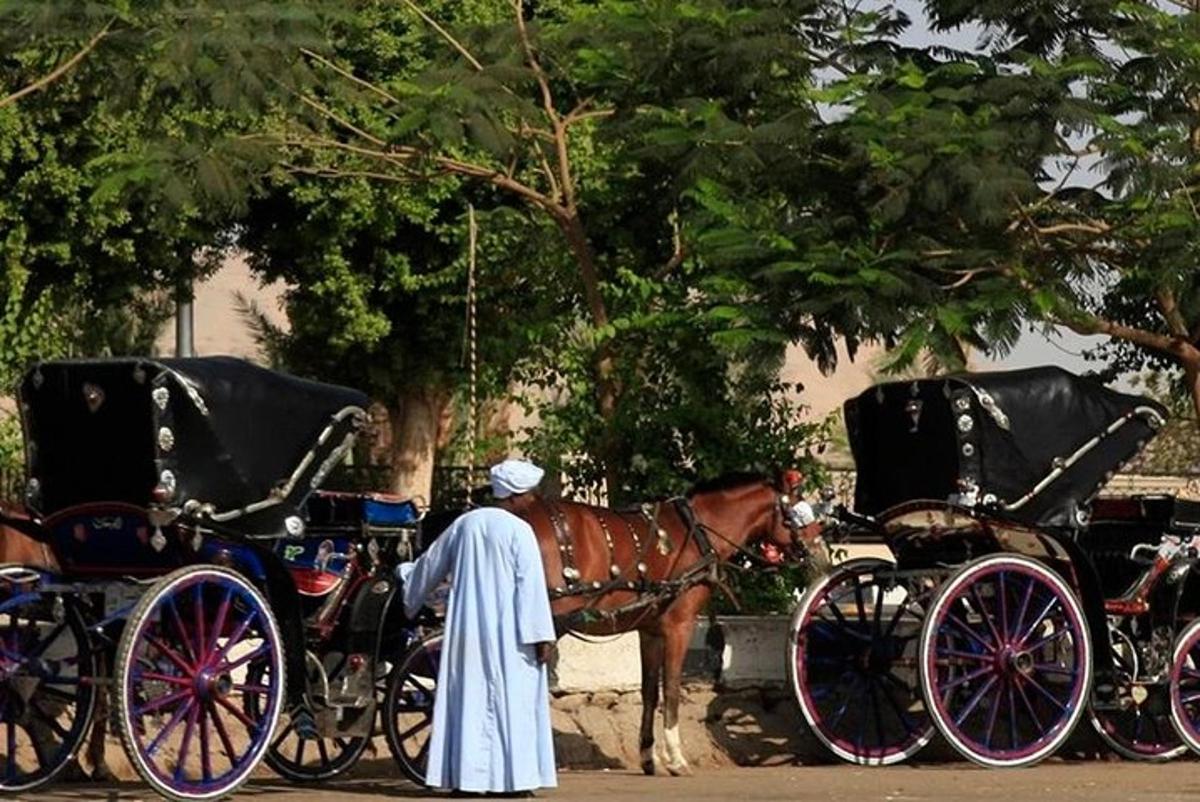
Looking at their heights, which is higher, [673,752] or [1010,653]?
[1010,653]

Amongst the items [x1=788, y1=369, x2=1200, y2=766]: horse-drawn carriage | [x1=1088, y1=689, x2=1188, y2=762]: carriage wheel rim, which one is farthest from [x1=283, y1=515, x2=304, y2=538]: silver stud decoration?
[x1=1088, y1=689, x2=1188, y2=762]: carriage wheel rim

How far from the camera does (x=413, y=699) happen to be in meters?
13.7

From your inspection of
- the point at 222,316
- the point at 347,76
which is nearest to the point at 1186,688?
the point at 347,76

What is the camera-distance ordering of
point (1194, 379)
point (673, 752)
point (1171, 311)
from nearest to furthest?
point (673, 752), point (1171, 311), point (1194, 379)

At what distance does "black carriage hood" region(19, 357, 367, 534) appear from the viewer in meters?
12.2

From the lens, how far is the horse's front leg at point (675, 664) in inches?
568

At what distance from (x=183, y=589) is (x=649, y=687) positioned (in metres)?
3.43

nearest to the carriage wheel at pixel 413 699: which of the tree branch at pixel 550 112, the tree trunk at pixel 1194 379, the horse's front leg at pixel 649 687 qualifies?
the horse's front leg at pixel 649 687

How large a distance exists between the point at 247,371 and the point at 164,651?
1.47 meters

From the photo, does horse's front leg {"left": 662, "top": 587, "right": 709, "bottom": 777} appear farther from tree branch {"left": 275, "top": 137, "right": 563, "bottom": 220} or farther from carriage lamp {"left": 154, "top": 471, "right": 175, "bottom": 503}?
tree branch {"left": 275, "top": 137, "right": 563, "bottom": 220}

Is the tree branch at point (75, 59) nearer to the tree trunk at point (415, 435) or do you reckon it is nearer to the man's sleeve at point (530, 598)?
the man's sleeve at point (530, 598)

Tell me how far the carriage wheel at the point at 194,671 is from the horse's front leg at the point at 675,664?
2669mm

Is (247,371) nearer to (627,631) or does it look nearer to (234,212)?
(627,631)

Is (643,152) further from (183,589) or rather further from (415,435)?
(415,435)
